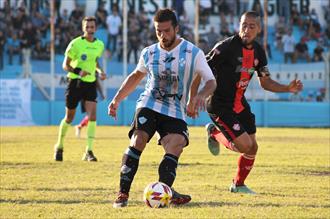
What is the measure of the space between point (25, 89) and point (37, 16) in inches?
159

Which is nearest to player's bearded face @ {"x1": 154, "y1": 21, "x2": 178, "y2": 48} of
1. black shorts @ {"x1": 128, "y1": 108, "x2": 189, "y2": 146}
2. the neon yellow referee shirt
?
black shorts @ {"x1": 128, "y1": 108, "x2": 189, "y2": 146}

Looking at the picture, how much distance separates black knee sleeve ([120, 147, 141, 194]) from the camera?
8.37m

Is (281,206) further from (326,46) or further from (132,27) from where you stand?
(326,46)

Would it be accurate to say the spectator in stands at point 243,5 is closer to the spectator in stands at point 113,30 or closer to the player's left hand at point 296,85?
the spectator in stands at point 113,30

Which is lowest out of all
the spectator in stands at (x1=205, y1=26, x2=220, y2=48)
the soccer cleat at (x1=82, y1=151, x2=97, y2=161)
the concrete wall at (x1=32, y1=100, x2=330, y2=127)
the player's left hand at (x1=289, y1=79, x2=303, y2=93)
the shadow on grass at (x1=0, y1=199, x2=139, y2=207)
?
the concrete wall at (x1=32, y1=100, x2=330, y2=127)

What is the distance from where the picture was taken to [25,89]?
1168 inches

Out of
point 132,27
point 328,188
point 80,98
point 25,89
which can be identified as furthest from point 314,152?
point 132,27

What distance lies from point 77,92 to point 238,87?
5.40 meters

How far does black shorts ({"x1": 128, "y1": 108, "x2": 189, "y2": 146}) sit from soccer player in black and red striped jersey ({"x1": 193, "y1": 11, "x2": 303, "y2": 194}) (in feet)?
5.89

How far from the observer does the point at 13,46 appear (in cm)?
3098

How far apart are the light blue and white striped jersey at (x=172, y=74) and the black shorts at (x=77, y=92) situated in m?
6.56

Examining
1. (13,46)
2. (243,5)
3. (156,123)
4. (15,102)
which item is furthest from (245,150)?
(243,5)

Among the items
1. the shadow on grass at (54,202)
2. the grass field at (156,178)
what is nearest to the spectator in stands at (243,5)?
the grass field at (156,178)

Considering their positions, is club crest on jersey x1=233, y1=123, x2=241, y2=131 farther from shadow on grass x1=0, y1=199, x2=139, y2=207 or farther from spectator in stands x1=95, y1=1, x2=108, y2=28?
spectator in stands x1=95, y1=1, x2=108, y2=28
